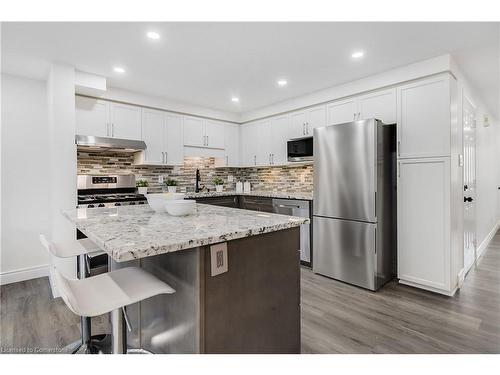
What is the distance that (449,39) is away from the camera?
2.49m

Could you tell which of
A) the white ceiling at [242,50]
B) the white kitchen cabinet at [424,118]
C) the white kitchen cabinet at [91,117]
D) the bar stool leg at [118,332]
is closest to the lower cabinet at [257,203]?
the white ceiling at [242,50]

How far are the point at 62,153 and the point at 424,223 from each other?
391 centimetres

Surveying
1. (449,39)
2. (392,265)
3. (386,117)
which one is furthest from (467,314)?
(449,39)

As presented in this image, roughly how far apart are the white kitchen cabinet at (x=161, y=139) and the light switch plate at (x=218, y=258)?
3.13m

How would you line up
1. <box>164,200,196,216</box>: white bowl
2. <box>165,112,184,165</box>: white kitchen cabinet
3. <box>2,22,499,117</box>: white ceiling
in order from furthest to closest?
<box>165,112,184,165</box>: white kitchen cabinet
<box>2,22,499,117</box>: white ceiling
<box>164,200,196,216</box>: white bowl

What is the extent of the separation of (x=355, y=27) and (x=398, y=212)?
1961mm

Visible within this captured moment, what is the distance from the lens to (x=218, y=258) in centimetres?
134

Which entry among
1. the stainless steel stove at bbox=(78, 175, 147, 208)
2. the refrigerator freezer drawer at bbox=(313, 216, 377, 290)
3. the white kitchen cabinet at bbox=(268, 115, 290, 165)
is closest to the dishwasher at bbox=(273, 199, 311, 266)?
the refrigerator freezer drawer at bbox=(313, 216, 377, 290)

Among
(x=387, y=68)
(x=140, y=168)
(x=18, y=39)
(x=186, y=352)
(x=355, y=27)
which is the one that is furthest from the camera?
(x=140, y=168)

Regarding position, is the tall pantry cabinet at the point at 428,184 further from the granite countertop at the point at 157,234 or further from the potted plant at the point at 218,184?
Answer: the potted plant at the point at 218,184

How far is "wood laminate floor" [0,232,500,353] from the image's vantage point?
1991 mm

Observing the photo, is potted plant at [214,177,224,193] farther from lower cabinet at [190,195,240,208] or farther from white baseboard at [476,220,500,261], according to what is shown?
white baseboard at [476,220,500,261]

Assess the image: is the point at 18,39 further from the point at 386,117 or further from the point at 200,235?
the point at 386,117

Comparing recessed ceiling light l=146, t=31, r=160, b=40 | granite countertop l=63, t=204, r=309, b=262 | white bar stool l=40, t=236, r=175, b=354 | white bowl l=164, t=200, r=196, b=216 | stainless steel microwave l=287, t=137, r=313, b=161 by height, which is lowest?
white bar stool l=40, t=236, r=175, b=354
